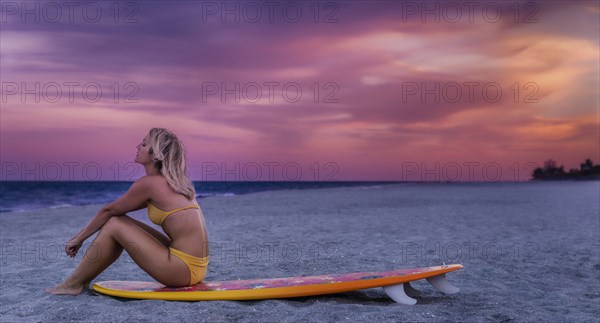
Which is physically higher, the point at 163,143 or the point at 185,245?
the point at 163,143

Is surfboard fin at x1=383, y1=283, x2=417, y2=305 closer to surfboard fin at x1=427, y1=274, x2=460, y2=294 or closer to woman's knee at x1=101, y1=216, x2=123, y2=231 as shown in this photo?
surfboard fin at x1=427, y1=274, x2=460, y2=294

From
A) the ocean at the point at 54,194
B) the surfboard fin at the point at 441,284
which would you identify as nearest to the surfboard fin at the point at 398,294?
the surfboard fin at the point at 441,284

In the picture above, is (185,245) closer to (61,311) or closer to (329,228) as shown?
(61,311)

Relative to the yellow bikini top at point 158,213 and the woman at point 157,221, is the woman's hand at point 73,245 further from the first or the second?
the yellow bikini top at point 158,213

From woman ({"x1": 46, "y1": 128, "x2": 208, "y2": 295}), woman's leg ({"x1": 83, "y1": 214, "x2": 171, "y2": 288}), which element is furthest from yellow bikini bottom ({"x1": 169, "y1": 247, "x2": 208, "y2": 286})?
woman's leg ({"x1": 83, "y1": 214, "x2": 171, "y2": 288})

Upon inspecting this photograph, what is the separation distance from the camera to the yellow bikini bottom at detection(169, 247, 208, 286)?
4578 mm

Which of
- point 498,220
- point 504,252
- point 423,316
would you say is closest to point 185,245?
point 423,316

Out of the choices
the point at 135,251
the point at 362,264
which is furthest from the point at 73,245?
the point at 362,264

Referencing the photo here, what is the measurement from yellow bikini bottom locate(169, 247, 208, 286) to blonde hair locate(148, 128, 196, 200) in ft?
1.52

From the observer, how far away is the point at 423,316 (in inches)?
169

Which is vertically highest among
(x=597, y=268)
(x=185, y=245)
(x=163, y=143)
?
(x=163, y=143)

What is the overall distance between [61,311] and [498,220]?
1094 cm

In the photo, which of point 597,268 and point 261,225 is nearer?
point 597,268

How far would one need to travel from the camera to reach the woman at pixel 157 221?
4.45 metres
